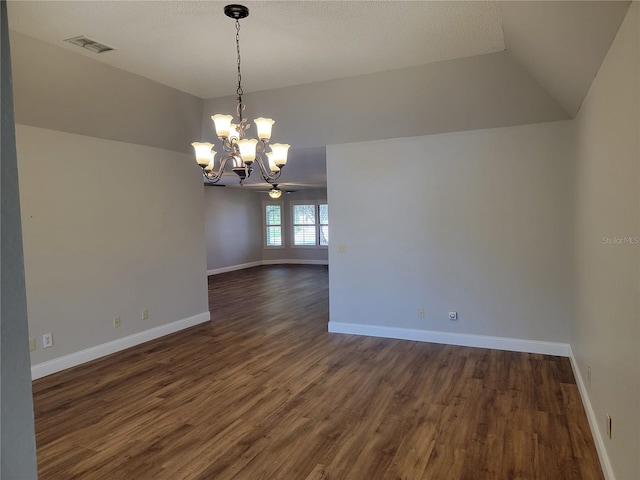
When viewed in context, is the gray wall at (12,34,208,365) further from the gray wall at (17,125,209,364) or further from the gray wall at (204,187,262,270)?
the gray wall at (204,187,262,270)

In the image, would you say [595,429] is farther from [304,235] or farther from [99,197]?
[304,235]

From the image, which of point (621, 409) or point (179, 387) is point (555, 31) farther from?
point (179, 387)

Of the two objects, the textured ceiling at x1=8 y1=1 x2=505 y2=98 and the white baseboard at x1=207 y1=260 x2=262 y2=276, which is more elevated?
the textured ceiling at x1=8 y1=1 x2=505 y2=98

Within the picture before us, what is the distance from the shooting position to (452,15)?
289 cm

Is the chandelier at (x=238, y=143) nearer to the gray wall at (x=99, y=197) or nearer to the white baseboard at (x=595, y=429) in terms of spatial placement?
the gray wall at (x=99, y=197)

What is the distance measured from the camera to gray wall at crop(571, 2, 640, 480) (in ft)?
5.62

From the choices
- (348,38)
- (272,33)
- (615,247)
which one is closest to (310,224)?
(348,38)

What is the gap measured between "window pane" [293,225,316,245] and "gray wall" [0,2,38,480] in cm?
1220

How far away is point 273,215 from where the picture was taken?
13.2 metres

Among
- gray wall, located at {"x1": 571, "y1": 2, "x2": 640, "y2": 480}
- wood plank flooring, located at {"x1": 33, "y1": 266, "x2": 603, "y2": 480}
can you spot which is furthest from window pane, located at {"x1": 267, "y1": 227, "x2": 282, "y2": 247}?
gray wall, located at {"x1": 571, "y1": 2, "x2": 640, "y2": 480}

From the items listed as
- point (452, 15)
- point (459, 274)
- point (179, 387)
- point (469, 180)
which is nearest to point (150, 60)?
point (452, 15)

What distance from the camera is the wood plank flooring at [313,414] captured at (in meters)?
2.50

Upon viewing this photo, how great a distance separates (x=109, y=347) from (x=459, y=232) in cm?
422

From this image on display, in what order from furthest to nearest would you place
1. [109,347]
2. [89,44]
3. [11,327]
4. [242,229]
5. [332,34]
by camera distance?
1. [242,229]
2. [109,347]
3. [89,44]
4. [332,34]
5. [11,327]
